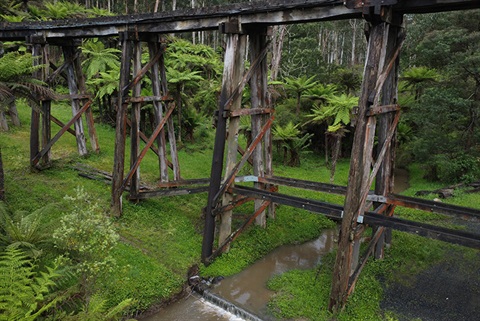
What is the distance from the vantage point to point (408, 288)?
7207 mm

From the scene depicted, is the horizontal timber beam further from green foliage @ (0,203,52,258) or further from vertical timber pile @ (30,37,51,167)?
green foliage @ (0,203,52,258)

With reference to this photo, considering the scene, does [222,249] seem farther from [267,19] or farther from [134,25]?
[134,25]

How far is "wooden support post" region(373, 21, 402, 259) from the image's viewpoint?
644 centimetres

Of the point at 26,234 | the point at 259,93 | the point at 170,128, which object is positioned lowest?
the point at 26,234

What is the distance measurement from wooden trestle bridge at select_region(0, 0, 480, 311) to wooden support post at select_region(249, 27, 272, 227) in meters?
0.02

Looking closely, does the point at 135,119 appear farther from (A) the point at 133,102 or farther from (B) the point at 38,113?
(B) the point at 38,113

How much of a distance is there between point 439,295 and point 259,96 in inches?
212

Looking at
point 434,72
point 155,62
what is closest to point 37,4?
point 155,62

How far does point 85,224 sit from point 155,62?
505 cm

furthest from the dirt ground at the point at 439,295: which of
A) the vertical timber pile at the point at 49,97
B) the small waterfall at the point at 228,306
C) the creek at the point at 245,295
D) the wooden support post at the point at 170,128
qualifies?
the vertical timber pile at the point at 49,97

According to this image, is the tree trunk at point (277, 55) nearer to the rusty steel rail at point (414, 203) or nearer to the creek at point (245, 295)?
the rusty steel rail at point (414, 203)

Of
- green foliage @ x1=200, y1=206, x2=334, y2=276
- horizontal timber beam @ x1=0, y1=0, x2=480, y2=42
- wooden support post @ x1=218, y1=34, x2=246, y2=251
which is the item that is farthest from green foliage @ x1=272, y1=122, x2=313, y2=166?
horizontal timber beam @ x1=0, y1=0, x2=480, y2=42

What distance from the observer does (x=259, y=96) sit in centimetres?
841

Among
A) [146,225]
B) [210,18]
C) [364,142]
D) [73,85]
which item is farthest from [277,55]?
[364,142]
